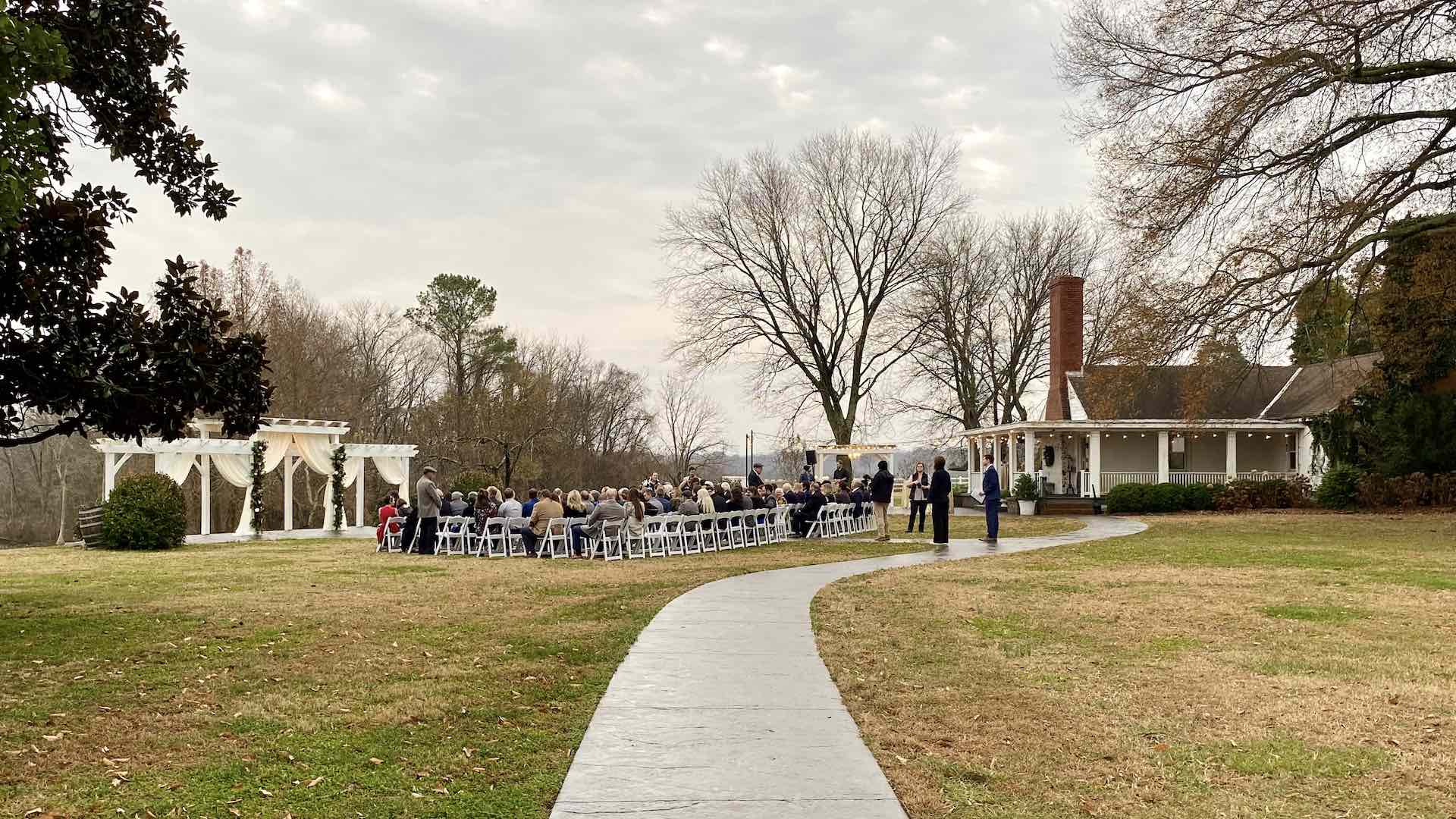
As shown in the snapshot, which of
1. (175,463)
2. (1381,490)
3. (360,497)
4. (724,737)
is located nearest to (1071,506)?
(1381,490)

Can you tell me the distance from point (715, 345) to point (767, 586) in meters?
31.0

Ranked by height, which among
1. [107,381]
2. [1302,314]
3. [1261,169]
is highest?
[1261,169]

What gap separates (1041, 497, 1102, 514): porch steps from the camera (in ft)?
117

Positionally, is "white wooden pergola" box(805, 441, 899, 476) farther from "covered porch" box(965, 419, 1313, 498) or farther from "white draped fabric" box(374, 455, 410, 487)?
"white draped fabric" box(374, 455, 410, 487)

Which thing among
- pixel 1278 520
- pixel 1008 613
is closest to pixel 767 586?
pixel 1008 613

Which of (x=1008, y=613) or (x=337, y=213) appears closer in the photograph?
(x=1008, y=613)

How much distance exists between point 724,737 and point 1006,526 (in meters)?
23.5

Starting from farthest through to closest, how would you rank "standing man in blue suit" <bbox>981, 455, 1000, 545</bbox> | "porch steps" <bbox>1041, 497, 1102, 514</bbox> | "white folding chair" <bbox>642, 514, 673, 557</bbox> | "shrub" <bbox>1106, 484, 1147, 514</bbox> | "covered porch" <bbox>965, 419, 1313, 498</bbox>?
1. "covered porch" <bbox>965, 419, 1313, 498</bbox>
2. "porch steps" <bbox>1041, 497, 1102, 514</bbox>
3. "shrub" <bbox>1106, 484, 1147, 514</bbox>
4. "standing man in blue suit" <bbox>981, 455, 1000, 545</bbox>
5. "white folding chair" <bbox>642, 514, 673, 557</bbox>

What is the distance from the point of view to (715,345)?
43.5m

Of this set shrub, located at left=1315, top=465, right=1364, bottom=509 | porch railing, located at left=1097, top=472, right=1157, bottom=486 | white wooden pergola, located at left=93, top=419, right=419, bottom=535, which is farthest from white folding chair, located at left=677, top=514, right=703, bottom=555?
porch railing, located at left=1097, top=472, right=1157, bottom=486

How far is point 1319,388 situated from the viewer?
3825cm

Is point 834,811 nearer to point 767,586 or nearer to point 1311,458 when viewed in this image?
point 767,586

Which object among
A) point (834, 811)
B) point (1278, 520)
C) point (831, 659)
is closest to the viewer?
point (834, 811)

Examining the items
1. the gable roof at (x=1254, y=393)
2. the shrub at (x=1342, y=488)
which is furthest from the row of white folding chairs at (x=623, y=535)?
the shrub at (x=1342, y=488)
